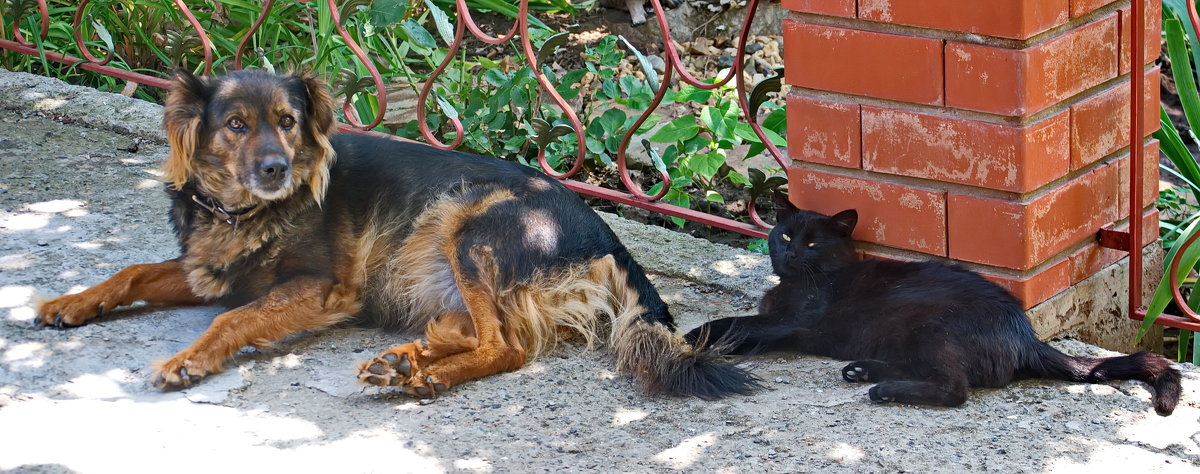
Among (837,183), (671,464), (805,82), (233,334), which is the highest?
(805,82)

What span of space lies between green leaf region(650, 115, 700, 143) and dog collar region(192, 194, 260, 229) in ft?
5.43

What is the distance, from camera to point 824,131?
3.39 meters

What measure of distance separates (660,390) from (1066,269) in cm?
127

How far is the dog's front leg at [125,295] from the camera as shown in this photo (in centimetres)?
352

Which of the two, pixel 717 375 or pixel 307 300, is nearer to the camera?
pixel 717 375

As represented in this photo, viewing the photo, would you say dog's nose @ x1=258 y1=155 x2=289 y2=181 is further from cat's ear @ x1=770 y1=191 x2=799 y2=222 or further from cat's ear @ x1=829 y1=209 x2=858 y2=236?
cat's ear @ x1=829 y1=209 x2=858 y2=236

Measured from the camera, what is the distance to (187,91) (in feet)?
11.5

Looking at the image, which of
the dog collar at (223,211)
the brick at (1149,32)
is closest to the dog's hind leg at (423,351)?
the dog collar at (223,211)

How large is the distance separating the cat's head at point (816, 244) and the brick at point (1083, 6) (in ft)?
2.66

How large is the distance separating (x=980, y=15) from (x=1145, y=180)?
958mm

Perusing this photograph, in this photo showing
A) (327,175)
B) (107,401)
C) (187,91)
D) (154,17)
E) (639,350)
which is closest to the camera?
(107,401)

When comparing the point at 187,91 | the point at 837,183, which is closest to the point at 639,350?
the point at 837,183

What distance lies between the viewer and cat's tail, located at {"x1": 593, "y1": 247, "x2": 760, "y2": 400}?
3.12m

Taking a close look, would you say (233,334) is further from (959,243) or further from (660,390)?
(959,243)
